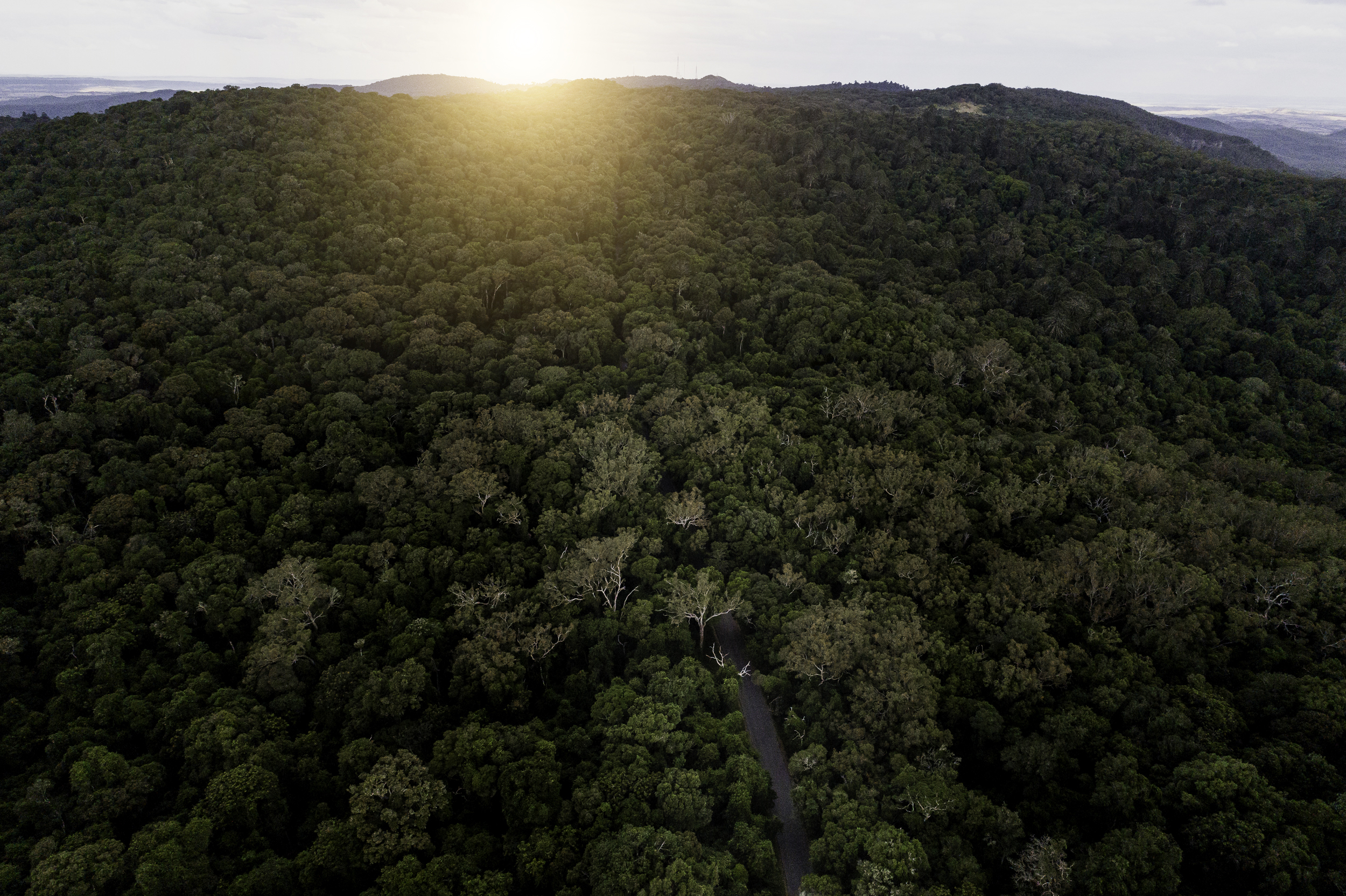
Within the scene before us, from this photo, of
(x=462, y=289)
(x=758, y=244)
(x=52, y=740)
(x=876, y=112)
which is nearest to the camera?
(x=52, y=740)

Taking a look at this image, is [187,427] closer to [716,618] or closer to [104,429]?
[104,429]

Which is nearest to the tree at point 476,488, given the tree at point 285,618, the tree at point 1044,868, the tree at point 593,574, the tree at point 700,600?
the tree at point 593,574

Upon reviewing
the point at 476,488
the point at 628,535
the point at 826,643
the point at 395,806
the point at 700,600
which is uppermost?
the point at 476,488

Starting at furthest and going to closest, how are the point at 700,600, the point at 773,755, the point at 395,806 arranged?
the point at 700,600 < the point at 773,755 < the point at 395,806

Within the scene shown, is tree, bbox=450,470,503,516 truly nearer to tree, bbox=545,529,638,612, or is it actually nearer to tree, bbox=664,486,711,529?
tree, bbox=545,529,638,612

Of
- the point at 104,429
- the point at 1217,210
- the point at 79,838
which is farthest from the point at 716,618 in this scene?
the point at 1217,210

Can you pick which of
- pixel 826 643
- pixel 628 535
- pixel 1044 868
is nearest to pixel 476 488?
pixel 628 535

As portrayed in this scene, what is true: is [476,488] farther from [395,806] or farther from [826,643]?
[826,643]

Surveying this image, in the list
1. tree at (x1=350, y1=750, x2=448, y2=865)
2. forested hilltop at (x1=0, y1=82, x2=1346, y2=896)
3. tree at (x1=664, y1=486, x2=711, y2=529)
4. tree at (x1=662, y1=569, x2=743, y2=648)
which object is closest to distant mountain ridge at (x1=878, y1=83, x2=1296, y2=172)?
forested hilltop at (x1=0, y1=82, x2=1346, y2=896)
